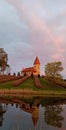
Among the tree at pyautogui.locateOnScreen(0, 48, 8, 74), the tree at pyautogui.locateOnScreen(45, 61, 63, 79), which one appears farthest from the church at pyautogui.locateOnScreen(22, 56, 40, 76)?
the tree at pyautogui.locateOnScreen(45, 61, 63, 79)

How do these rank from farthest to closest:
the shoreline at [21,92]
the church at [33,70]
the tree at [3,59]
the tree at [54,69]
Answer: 1. the church at [33,70]
2. the tree at [3,59]
3. the tree at [54,69]
4. the shoreline at [21,92]

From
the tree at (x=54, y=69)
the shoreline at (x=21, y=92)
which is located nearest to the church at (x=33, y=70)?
the tree at (x=54, y=69)

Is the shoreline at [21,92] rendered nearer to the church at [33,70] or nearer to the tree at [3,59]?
the tree at [3,59]

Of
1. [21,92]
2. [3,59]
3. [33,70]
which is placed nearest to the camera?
[21,92]

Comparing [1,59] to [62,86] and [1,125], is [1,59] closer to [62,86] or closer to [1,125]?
[62,86]

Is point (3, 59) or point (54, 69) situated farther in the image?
point (3, 59)

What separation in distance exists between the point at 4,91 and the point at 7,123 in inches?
2080

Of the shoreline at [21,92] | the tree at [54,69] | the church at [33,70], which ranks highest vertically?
the church at [33,70]

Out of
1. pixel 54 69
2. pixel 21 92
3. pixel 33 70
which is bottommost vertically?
pixel 21 92

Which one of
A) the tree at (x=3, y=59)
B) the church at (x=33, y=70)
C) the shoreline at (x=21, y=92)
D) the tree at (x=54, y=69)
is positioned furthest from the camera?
the church at (x=33, y=70)

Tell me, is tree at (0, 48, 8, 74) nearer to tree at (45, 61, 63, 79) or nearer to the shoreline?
tree at (45, 61, 63, 79)

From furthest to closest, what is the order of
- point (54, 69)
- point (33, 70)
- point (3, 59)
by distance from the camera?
point (33, 70)
point (3, 59)
point (54, 69)

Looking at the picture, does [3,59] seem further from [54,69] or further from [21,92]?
[21,92]

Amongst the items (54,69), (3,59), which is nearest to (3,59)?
(3,59)
